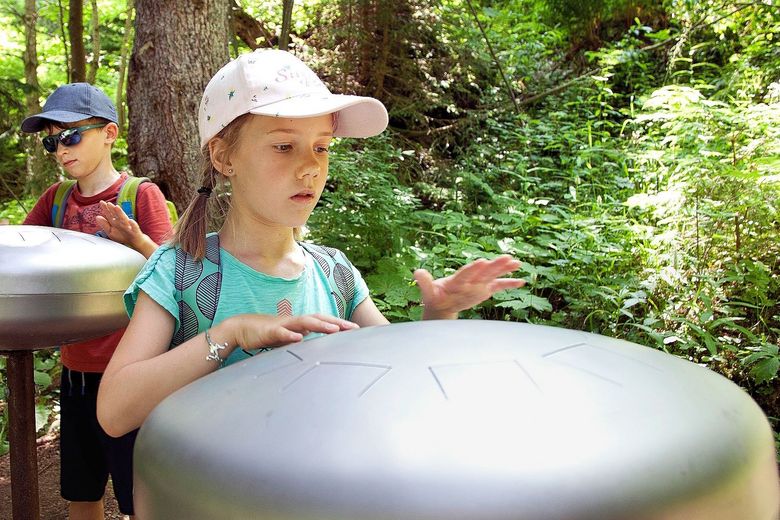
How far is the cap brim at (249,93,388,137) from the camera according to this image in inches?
53.8

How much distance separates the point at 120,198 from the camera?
252 centimetres

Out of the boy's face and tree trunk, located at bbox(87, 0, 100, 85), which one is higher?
tree trunk, located at bbox(87, 0, 100, 85)

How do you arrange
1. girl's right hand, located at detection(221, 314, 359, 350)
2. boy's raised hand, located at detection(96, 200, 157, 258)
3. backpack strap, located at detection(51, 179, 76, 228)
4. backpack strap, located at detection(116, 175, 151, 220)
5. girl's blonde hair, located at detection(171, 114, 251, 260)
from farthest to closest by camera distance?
1. backpack strap, located at detection(51, 179, 76, 228)
2. backpack strap, located at detection(116, 175, 151, 220)
3. boy's raised hand, located at detection(96, 200, 157, 258)
4. girl's blonde hair, located at detection(171, 114, 251, 260)
5. girl's right hand, located at detection(221, 314, 359, 350)

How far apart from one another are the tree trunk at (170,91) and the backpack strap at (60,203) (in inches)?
50.0

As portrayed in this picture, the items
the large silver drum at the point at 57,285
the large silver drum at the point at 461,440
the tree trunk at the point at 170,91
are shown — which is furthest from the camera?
the tree trunk at the point at 170,91

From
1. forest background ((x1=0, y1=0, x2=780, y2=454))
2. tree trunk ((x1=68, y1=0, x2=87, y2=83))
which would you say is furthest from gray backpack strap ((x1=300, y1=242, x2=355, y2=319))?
tree trunk ((x1=68, y1=0, x2=87, y2=83))

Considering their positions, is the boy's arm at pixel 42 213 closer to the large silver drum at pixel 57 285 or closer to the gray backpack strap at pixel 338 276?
the large silver drum at pixel 57 285

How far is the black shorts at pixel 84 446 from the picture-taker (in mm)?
2402

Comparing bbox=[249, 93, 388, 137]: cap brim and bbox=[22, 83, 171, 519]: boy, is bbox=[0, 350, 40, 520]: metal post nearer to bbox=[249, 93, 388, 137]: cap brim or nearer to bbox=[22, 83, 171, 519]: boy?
bbox=[22, 83, 171, 519]: boy

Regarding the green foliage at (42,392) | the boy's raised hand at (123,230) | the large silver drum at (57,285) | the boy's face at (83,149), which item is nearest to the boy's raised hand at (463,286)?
the large silver drum at (57,285)

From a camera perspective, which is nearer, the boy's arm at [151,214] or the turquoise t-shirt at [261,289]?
the turquoise t-shirt at [261,289]

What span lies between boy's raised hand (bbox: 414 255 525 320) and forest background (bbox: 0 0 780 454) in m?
2.42

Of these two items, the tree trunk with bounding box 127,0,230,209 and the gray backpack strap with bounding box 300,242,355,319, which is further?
the tree trunk with bounding box 127,0,230,209

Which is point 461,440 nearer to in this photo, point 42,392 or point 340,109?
point 340,109
